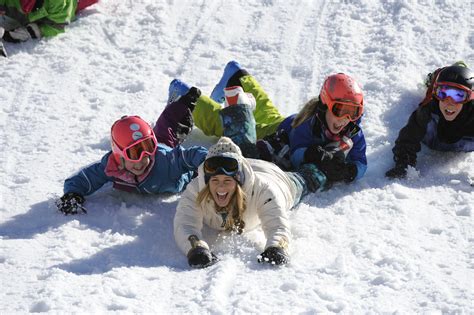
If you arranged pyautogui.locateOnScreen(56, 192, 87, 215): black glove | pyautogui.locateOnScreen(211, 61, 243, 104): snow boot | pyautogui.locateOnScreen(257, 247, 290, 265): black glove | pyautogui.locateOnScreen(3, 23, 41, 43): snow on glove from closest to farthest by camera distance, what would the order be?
pyautogui.locateOnScreen(257, 247, 290, 265): black glove
pyautogui.locateOnScreen(56, 192, 87, 215): black glove
pyautogui.locateOnScreen(211, 61, 243, 104): snow boot
pyautogui.locateOnScreen(3, 23, 41, 43): snow on glove

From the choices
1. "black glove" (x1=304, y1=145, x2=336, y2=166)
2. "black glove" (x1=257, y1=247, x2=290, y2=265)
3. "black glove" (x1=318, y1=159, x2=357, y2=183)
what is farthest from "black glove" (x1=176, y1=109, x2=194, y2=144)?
"black glove" (x1=257, y1=247, x2=290, y2=265)

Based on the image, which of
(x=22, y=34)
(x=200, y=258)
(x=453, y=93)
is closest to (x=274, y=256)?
(x=200, y=258)

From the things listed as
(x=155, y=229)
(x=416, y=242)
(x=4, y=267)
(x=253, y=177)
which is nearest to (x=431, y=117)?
(x=416, y=242)

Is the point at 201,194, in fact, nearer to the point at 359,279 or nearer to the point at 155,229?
the point at 155,229

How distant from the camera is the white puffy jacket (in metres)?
5.47

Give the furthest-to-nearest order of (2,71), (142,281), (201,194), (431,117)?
(2,71), (431,117), (201,194), (142,281)

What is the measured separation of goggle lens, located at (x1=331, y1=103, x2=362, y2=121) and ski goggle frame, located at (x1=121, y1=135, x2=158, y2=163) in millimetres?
1520

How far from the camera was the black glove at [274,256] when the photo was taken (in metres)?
5.23

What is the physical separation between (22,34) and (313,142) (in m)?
3.51

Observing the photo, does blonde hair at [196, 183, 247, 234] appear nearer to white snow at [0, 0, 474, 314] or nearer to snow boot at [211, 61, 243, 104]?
white snow at [0, 0, 474, 314]

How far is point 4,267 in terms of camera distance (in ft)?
16.9

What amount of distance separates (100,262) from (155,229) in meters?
0.67

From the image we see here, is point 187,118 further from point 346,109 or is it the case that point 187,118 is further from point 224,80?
point 346,109

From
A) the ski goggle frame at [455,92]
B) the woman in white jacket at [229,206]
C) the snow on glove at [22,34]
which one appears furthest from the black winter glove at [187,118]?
the snow on glove at [22,34]
